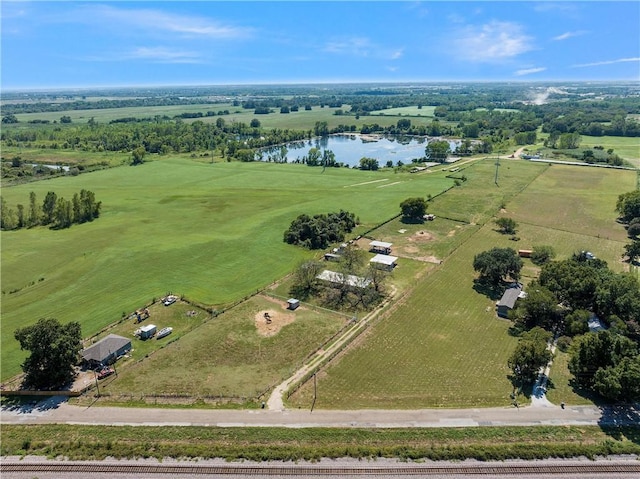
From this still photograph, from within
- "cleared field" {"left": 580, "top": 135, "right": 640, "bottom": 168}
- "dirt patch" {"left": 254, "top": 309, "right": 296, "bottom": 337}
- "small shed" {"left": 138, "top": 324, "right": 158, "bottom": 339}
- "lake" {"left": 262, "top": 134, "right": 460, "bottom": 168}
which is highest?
"cleared field" {"left": 580, "top": 135, "right": 640, "bottom": 168}

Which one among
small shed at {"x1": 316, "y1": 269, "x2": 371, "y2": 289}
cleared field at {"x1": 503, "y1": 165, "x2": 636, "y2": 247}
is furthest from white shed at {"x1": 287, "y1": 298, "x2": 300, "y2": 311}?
cleared field at {"x1": 503, "y1": 165, "x2": 636, "y2": 247}

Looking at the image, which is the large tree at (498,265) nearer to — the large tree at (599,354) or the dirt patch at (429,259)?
the dirt patch at (429,259)

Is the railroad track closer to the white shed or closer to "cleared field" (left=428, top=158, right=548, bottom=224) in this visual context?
the white shed

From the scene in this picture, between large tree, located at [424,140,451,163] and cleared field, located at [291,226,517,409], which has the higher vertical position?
large tree, located at [424,140,451,163]

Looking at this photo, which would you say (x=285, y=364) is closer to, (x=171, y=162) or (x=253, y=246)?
(x=253, y=246)

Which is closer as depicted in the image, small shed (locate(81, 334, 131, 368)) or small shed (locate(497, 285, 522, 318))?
small shed (locate(81, 334, 131, 368))

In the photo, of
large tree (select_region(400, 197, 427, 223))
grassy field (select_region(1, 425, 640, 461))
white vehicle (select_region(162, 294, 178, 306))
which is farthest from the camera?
large tree (select_region(400, 197, 427, 223))

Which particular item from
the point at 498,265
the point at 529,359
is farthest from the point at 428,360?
the point at 498,265

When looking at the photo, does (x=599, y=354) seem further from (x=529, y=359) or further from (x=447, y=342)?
(x=447, y=342)
